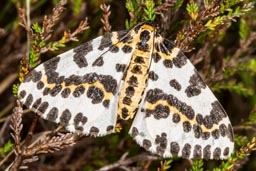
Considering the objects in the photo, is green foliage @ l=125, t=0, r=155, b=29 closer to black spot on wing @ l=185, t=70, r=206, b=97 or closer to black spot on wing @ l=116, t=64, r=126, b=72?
black spot on wing @ l=116, t=64, r=126, b=72

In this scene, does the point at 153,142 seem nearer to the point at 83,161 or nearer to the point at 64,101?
the point at 64,101

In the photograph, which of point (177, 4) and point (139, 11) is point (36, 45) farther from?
point (177, 4)

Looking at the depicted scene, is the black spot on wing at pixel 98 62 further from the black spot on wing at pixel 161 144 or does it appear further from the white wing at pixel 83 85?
→ the black spot on wing at pixel 161 144

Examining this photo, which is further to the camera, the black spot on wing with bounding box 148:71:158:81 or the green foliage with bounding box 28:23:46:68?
the black spot on wing with bounding box 148:71:158:81

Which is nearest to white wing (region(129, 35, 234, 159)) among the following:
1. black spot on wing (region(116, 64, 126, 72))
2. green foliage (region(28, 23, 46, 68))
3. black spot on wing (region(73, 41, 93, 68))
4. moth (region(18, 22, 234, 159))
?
moth (region(18, 22, 234, 159))

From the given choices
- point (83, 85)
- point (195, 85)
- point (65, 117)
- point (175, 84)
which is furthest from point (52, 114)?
point (195, 85)

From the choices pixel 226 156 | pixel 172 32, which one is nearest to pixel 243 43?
pixel 172 32

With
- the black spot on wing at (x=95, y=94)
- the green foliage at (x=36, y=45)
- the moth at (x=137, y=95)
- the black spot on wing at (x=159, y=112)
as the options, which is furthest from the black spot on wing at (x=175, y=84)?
the green foliage at (x=36, y=45)
